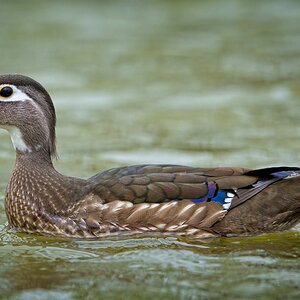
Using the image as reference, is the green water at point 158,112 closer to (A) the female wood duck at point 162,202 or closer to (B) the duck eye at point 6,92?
(A) the female wood duck at point 162,202

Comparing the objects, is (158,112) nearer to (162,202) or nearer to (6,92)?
(6,92)

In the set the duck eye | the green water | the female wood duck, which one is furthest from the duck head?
the green water

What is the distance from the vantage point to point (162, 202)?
21.4 ft

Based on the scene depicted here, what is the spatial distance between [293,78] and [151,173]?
626 cm

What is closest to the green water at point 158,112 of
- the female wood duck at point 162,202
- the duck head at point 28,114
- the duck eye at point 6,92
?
the female wood duck at point 162,202

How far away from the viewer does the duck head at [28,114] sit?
7.04 m

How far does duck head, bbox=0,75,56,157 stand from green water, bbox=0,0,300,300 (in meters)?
0.73

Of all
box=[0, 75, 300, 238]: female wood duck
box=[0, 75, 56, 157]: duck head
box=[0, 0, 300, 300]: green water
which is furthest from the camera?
box=[0, 75, 56, 157]: duck head

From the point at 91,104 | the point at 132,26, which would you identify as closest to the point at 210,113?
the point at 91,104

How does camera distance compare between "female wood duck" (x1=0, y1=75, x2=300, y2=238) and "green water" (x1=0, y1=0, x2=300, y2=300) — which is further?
"female wood duck" (x1=0, y1=75, x2=300, y2=238)

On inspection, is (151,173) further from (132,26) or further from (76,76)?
(132,26)

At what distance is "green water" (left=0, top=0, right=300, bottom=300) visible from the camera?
5754 millimetres

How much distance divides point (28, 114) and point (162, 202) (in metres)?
1.32

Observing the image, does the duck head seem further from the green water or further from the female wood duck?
the green water
